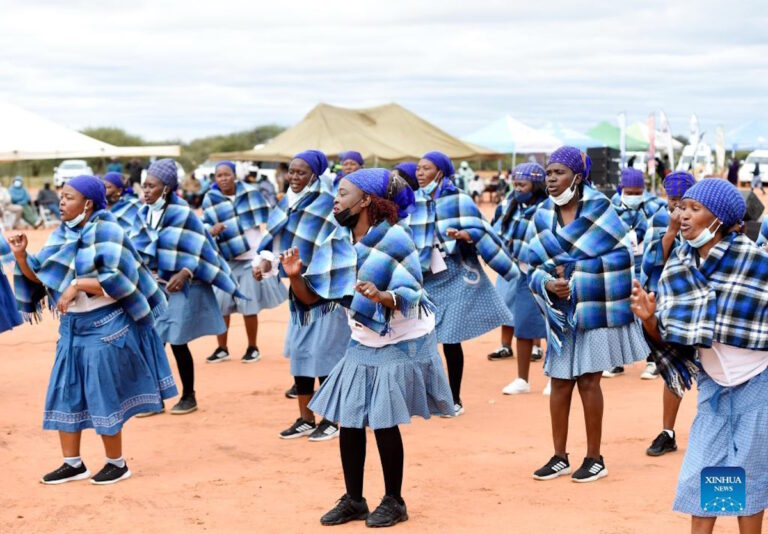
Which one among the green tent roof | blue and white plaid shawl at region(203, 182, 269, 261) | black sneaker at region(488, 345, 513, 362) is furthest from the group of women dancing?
the green tent roof

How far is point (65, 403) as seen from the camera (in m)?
7.02

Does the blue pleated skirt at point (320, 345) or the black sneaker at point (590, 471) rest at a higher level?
the blue pleated skirt at point (320, 345)

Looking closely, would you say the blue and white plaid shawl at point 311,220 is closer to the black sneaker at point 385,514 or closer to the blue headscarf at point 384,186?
the blue headscarf at point 384,186

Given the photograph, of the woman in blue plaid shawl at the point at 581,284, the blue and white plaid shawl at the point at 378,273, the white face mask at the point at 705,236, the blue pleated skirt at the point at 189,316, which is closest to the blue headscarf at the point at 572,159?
the woman in blue plaid shawl at the point at 581,284

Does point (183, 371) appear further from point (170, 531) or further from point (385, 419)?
point (385, 419)

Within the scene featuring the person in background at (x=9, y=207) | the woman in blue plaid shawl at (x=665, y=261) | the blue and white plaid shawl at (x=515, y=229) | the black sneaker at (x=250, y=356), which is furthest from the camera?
the person in background at (x=9, y=207)

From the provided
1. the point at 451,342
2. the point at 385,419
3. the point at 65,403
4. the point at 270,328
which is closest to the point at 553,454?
the point at 451,342

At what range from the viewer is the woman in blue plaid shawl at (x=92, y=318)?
22.5 feet

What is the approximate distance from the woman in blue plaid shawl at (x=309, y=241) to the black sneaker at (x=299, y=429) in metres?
0.12

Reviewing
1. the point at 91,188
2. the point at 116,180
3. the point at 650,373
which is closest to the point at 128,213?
the point at 116,180

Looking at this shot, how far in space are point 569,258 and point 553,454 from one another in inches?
69.0

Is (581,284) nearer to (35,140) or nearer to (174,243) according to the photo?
(174,243)

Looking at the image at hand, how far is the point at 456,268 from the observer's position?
9.15m

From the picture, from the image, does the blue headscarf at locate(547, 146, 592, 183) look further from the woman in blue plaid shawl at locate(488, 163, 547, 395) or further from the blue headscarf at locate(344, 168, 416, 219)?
the woman in blue plaid shawl at locate(488, 163, 547, 395)
